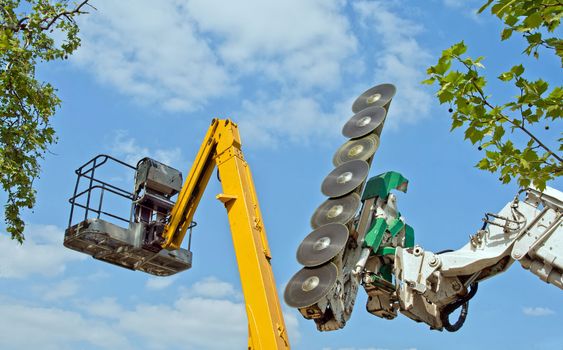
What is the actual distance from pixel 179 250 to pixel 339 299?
356cm

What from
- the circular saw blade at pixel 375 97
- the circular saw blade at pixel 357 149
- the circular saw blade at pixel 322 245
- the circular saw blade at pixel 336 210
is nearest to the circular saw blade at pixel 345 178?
the circular saw blade at pixel 336 210

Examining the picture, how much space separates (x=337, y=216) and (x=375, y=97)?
4419mm

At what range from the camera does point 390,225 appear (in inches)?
609

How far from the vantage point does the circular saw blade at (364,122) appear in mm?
16953

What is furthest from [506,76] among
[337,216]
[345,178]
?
[345,178]

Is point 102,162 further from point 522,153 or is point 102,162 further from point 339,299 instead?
point 522,153

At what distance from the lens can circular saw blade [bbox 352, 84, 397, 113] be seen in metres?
17.8

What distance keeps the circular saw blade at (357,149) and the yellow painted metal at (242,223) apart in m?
3.29

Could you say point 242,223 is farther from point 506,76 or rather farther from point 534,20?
point 534,20

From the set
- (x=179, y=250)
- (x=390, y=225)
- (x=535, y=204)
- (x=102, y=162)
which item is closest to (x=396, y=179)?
(x=390, y=225)

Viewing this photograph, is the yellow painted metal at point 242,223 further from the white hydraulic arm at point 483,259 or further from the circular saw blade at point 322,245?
the white hydraulic arm at point 483,259

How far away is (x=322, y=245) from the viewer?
1438cm

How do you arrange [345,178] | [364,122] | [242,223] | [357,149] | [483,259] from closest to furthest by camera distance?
[242,223] → [483,259] → [345,178] → [357,149] → [364,122]

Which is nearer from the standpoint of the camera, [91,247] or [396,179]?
[91,247]
